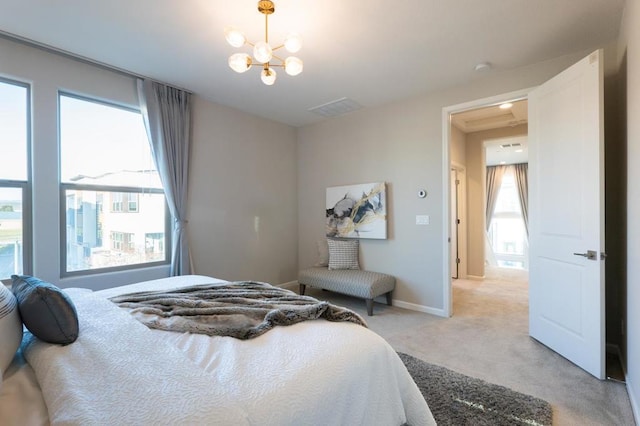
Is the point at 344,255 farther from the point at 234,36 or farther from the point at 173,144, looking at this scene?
the point at 234,36

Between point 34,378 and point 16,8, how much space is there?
8.36 ft

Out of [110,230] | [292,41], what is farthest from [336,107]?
[110,230]

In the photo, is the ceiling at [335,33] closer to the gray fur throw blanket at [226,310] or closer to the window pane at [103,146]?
the window pane at [103,146]

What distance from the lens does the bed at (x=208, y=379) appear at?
2.76 feet

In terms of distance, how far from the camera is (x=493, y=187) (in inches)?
323

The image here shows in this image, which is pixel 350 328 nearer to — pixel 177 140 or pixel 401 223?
pixel 401 223

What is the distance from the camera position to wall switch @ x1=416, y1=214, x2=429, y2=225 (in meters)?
3.66

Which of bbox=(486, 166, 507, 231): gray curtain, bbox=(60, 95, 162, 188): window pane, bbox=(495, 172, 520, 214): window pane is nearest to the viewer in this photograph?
bbox=(60, 95, 162, 188): window pane

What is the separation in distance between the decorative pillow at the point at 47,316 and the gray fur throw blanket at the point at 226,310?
32cm

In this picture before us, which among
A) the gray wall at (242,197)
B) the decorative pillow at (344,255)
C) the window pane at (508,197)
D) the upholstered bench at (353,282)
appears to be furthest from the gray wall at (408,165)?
the window pane at (508,197)

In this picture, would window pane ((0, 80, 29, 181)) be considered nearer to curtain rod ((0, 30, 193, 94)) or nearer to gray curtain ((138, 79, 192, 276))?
curtain rod ((0, 30, 193, 94))

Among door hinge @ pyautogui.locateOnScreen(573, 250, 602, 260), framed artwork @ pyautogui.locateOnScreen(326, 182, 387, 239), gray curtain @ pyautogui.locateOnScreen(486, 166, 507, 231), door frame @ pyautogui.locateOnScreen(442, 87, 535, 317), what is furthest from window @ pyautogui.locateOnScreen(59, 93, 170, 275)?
gray curtain @ pyautogui.locateOnScreen(486, 166, 507, 231)

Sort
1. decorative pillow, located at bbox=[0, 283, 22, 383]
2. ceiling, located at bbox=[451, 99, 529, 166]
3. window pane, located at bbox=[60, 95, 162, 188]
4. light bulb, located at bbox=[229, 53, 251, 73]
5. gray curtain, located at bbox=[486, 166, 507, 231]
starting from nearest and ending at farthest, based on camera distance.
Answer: decorative pillow, located at bbox=[0, 283, 22, 383] < light bulb, located at bbox=[229, 53, 251, 73] < window pane, located at bbox=[60, 95, 162, 188] < ceiling, located at bbox=[451, 99, 529, 166] < gray curtain, located at bbox=[486, 166, 507, 231]

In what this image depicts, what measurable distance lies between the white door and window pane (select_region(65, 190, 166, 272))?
392cm
